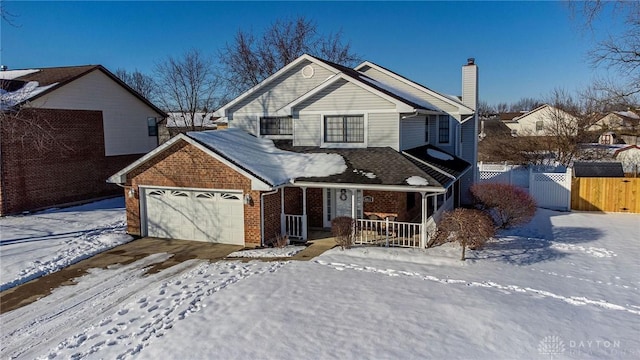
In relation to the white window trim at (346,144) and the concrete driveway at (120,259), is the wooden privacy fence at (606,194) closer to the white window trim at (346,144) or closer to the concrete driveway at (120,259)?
the white window trim at (346,144)

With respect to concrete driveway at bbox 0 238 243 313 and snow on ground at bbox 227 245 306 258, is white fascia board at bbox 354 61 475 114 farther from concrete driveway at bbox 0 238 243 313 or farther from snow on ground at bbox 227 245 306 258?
concrete driveway at bbox 0 238 243 313

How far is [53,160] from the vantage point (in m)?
20.3

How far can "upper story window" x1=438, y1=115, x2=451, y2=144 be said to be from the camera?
1983 centimetres

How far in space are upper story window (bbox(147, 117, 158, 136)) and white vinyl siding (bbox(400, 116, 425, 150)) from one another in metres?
16.5

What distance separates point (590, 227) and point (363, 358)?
1393cm

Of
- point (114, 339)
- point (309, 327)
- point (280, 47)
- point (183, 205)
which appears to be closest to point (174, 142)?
point (183, 205)

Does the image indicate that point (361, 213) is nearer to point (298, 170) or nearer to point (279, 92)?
point (298, 170)

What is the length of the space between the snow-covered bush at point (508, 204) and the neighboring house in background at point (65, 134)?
54.5 feet

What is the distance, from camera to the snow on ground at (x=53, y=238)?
1161cm

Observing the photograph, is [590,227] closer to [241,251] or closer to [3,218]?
[241,251]

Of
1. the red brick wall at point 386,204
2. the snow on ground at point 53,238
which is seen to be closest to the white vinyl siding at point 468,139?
the red brick wall at point 386,204

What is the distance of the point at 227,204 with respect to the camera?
13.9 metres

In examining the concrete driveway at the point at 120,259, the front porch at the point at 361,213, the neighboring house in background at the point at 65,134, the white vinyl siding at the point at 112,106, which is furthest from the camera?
the white vinyl siding at the point at 112,106

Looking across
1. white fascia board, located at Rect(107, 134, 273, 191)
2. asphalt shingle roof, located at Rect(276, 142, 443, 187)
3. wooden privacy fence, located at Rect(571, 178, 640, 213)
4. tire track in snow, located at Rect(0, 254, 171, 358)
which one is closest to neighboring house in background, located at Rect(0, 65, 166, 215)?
white fascia board, located at Rect(107, 134, 273, 191)
